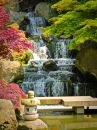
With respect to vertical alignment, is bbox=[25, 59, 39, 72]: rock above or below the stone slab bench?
above

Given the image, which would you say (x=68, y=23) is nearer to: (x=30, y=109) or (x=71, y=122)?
(x=71, y=122)

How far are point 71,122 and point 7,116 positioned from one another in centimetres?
246

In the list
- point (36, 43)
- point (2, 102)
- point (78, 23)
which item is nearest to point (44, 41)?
point (36, 43)

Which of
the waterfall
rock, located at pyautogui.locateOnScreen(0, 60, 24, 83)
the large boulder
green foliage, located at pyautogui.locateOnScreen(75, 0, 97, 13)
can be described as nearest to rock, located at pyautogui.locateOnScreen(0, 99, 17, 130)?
rock, located at pyautogui.locateOnScreen(0, 60, 24, 83)

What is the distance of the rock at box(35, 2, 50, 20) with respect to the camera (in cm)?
2395

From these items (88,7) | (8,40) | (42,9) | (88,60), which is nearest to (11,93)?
(8,40)

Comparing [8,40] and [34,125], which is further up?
[8,40]

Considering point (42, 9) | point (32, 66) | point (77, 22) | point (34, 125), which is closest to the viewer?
point (34, 125)

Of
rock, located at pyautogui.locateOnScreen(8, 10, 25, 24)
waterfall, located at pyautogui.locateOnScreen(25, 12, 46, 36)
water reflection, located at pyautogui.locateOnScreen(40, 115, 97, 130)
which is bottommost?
water reflection, located at pyautogui.locateOnScreen(40, 115, 97, 130)

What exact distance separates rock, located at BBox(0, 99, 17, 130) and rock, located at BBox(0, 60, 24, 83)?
5.51m

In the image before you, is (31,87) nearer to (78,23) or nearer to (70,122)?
(78,23)

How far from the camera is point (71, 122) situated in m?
10.3

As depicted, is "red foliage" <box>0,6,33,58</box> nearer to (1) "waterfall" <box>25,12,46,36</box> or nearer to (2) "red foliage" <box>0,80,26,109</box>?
(2) "red foliage" <box>0,80,26,109</box>

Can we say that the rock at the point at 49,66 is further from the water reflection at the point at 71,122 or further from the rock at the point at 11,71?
the water reflection at the point at 71,122
